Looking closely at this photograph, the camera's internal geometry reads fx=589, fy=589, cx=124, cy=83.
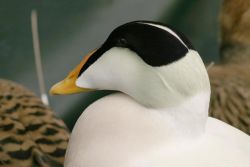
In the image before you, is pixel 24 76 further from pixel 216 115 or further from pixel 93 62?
pixel 93 62

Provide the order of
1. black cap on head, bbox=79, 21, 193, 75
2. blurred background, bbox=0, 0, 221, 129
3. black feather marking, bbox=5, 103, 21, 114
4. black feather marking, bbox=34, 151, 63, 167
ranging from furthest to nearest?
blurred background, bbox=0, 0, 221, 129
black feather marking, bbox=5, 103, 21, 114
black feather marking, bbox=34, 151, 63, 167
black cap on head, bbox=79, 21, 193, 75

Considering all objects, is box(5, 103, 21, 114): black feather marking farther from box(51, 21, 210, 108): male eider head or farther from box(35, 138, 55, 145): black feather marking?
box(51, 21, 210, 108): male eider head

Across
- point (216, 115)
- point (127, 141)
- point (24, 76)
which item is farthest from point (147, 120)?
point (24, 76)

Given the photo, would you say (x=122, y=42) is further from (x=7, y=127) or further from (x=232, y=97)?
(x=232, y=97)

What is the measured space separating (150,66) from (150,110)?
57 millimetres

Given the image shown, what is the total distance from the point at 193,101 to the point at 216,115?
1.42 feet

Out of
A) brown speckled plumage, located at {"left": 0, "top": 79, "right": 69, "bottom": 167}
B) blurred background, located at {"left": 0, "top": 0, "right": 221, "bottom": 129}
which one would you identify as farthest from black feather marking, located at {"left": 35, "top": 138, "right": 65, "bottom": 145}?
blurred background, located at {"left": 0, "top": 0, "right": 221, "bottom": 129}

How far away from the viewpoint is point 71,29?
56.5 inches

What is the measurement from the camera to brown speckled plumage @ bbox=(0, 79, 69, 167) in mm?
836

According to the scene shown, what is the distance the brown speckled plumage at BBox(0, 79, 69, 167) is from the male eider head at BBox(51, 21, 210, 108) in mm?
246

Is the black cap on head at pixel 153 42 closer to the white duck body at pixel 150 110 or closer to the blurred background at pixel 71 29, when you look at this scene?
the white duck body at pixel 150 110

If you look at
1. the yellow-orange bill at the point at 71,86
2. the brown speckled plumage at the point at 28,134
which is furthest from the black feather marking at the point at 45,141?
the yellow-orange bill at the point at 71,86

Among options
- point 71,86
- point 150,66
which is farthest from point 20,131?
point 150,66

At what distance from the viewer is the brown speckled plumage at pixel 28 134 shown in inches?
32.9
